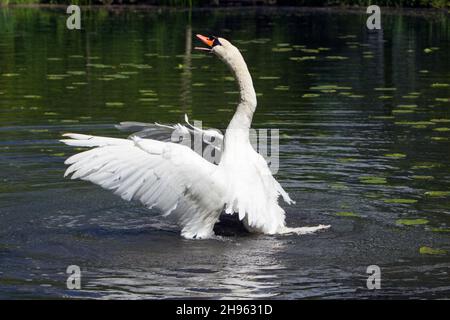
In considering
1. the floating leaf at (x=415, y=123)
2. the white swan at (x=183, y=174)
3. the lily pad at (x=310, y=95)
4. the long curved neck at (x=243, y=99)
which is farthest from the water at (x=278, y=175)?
the long curved neck at (x=243, y=99)

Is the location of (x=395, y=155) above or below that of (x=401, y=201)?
above

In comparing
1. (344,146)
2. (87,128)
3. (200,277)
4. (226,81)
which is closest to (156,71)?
(226,81)

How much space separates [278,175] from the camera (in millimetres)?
13594

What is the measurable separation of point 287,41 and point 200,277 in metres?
23.9

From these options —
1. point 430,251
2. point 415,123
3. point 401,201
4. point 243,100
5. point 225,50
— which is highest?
point 225,50

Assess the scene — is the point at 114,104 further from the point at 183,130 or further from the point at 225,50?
the point at 225,50

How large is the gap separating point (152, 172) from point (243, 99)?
1241 millimetres

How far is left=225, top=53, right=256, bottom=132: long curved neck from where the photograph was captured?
34.4 feet

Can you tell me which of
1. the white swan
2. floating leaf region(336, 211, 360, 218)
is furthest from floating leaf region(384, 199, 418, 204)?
the white swan

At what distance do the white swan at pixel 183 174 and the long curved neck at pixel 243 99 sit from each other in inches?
0.4

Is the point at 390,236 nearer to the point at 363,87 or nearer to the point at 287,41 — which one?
the point at 363,87

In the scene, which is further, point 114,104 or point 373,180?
point 114,104

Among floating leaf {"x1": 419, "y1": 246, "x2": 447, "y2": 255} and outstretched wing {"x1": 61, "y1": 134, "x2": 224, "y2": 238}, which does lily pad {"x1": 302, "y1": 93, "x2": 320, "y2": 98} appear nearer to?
outstretched wing {"x1": 61, "y1": 134, "x2": 224, "y2": 238}

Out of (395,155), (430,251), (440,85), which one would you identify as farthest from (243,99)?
(440,85)
